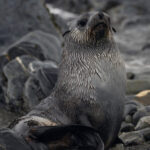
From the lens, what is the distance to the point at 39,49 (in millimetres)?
10398

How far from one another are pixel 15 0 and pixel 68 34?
27.8ft

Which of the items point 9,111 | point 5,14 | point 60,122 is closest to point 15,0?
point 5,14

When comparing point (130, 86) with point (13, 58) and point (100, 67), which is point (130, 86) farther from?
point (100, 67)

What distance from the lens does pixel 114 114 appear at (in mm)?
5199

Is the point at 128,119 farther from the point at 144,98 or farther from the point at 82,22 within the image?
the point at 82,22

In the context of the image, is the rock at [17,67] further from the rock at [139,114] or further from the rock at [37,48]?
the rock at [139,114]

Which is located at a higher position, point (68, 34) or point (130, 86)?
point (68, 34)

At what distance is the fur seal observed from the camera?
16.8 feet

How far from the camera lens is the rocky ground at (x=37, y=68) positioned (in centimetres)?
684

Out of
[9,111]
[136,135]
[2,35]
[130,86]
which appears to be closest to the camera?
[136,135]

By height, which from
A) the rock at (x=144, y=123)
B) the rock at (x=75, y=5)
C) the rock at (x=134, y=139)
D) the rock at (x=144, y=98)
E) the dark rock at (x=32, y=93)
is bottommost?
the rock at (x=75, y=5)

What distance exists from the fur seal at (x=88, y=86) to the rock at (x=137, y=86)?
4.15 metres

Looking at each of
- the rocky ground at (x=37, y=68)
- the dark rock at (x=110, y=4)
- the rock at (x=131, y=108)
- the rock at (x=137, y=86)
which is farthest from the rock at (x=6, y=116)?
the dark rock at (x=110, y=4)

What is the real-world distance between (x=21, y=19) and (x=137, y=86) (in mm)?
5558
